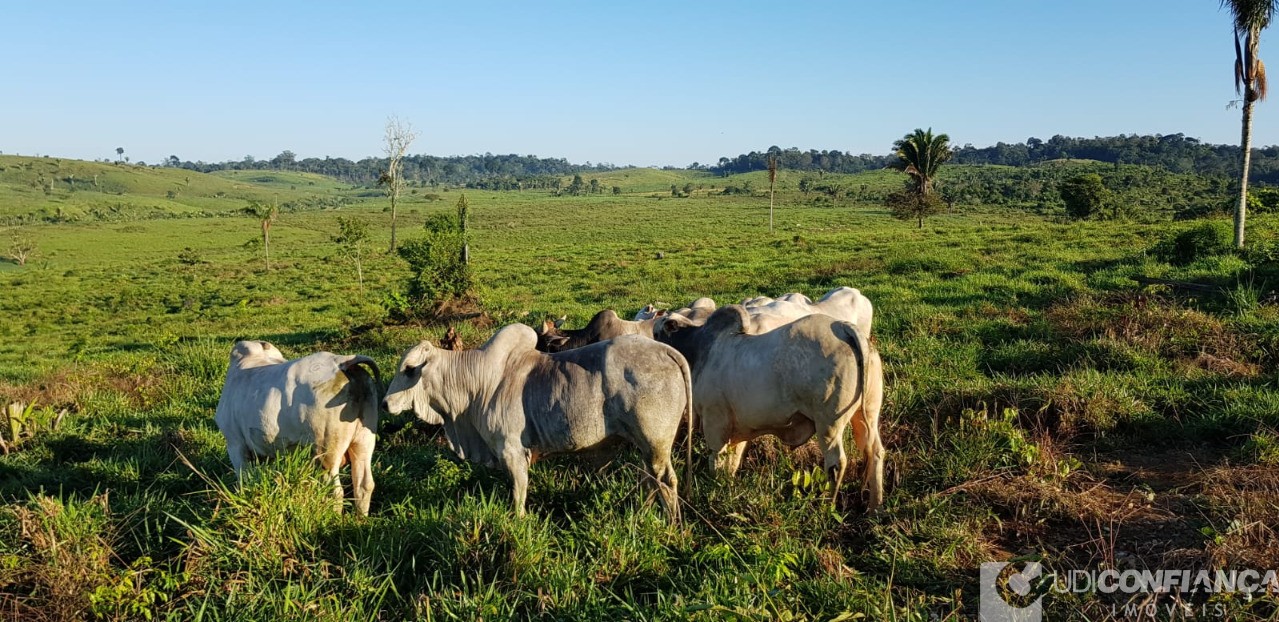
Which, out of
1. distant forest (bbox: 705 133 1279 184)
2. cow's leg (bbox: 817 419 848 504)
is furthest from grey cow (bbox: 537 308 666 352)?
distant forest (bbox: 705 133 1279 184)

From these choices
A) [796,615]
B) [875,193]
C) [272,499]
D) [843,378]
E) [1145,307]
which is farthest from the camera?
[875,193]

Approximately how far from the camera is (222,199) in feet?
404

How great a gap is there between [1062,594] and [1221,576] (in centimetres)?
75

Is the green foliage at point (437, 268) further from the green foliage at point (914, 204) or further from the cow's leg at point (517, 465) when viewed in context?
the green foliage at point (914, 204)

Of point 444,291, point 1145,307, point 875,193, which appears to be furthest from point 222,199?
point 1145,307

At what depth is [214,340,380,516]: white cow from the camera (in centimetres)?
503

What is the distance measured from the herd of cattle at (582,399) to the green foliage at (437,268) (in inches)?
455

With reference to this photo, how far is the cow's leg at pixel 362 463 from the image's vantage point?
5195 mm

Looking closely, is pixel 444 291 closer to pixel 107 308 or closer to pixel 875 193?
pixel 107 308

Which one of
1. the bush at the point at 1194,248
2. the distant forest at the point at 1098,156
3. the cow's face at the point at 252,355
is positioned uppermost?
the distant forest at the point at 1098,156

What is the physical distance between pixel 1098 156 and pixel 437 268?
156373mm

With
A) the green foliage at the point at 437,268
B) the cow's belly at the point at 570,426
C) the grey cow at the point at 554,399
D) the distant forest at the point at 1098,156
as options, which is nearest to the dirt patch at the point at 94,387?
the grey cow at the point at 554,399

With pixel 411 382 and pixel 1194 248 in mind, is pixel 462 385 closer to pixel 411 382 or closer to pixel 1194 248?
pixel 411 382

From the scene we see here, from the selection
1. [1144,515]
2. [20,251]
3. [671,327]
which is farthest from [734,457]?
[20,251]
